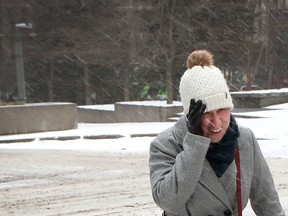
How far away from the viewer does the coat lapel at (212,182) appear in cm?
232

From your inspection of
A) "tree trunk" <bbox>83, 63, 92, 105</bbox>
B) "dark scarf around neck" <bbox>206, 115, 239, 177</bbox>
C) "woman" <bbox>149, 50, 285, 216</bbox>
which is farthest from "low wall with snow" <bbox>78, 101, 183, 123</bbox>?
"dark scarf around neck" <bbox>206, 115, 239, 177</bbox>

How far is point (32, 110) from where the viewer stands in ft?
70.7

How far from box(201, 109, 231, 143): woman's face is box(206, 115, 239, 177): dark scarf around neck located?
0.03m

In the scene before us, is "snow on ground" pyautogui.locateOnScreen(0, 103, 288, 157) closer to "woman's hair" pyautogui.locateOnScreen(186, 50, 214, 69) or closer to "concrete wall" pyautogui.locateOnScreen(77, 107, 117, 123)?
"concrete wall" pyautogui.locateOnScreen(77, 107, 117, 123)

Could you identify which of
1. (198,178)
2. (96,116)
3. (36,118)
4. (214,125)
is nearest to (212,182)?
(198,178)

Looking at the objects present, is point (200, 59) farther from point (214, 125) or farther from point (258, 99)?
point (258, 99)

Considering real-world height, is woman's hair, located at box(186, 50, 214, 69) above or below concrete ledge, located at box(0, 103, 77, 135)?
above

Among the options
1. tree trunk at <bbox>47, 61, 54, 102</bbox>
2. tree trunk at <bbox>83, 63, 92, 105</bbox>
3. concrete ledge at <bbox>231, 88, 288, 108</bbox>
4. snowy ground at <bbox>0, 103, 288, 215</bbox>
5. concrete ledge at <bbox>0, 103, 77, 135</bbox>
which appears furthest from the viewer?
tree trunk at <bbox>47, 61, 54, 102</bbox>

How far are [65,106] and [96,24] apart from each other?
16.8 meters

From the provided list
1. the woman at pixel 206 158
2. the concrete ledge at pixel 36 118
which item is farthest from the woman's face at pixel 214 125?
the concrete ledge at pixel 36 118

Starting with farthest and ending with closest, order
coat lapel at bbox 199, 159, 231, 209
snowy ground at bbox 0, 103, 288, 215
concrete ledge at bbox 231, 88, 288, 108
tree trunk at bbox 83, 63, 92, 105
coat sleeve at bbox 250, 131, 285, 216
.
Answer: tree trunk at bbox 83, 63, 92, 105 < concrete ledge at bbox 231, 88, 288, 108 < snowy ground at bbox 0, 103, 288, 215 < coat sleeve at bbox 250, 131, 285, 216 < coat lapel at bbox 199, 159, 231, 209

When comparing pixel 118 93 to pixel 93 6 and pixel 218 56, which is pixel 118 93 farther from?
pixel 218 56

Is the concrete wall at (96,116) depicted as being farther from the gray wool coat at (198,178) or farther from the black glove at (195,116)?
the black glove at (195,116)

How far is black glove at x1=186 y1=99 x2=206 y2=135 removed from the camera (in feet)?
7.18
